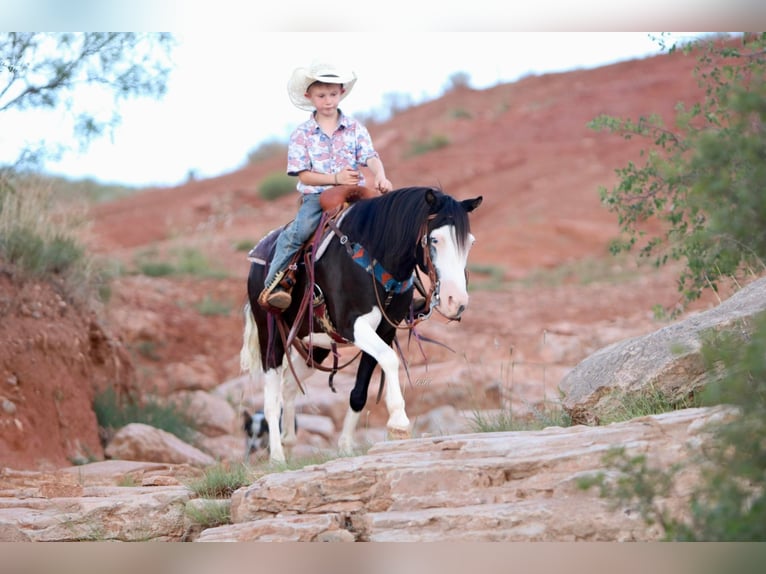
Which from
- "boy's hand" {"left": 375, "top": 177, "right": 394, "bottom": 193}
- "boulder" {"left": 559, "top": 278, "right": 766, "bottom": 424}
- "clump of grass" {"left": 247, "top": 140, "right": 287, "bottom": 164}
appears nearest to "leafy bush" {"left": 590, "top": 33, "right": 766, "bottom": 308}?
"boulder" {"left": 559, "top": 278, "right": 766, "bottom": 424}

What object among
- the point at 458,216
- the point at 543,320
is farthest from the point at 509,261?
the point at 458,216

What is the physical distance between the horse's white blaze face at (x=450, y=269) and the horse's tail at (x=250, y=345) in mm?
2548

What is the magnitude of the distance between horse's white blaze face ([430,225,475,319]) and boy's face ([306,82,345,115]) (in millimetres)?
1440

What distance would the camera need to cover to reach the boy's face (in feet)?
24.5

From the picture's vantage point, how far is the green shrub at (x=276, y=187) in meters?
30.3

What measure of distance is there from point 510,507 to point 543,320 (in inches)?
476

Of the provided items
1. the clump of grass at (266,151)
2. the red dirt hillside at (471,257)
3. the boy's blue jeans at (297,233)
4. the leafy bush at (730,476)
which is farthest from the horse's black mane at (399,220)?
the clump of grass at (266,151)

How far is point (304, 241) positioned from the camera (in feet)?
24.9

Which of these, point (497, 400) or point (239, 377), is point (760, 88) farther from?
point (239, 377)

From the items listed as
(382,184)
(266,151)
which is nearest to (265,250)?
(382,184)

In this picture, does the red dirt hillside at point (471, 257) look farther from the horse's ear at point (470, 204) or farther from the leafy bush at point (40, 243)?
the horse's ear at point (470, 204)

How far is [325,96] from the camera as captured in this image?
7480mm

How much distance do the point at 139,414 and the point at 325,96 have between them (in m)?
5.48

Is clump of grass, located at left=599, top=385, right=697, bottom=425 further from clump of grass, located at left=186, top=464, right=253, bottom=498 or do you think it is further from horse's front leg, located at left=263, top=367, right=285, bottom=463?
horse's front leg, located at left=263, top=367, right=285, bottom=463
